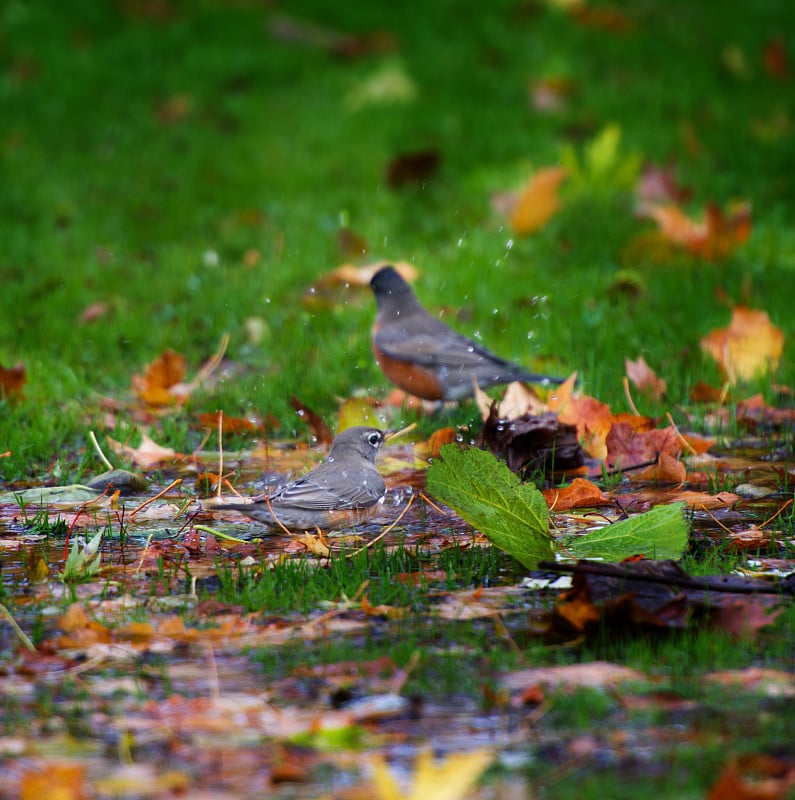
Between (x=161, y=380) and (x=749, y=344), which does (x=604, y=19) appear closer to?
(x=749, y=344)

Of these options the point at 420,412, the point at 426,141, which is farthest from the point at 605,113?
the point at 420,412

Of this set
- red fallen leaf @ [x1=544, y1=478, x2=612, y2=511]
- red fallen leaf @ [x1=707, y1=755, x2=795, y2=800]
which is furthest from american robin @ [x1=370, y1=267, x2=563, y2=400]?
red fallen leaf @ [x1=707, y1=755, x2=795, y2=800]

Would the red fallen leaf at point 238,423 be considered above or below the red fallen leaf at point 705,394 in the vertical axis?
Answer: below

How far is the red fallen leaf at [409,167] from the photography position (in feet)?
30.1

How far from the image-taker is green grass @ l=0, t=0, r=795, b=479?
6406 mm

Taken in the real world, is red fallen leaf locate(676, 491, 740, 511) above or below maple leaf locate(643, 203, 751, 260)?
below

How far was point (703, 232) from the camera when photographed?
750 centimetres

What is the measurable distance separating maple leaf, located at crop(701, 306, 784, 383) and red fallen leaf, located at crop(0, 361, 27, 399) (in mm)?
3301

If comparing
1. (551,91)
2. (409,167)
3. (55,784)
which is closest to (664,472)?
(55,784)

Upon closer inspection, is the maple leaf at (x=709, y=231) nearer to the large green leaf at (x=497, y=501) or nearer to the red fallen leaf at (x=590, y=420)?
the red fallen leaf at (x=590, y=420)

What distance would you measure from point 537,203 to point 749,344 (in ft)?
8.39

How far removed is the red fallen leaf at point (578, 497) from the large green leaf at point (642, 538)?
0.62 m

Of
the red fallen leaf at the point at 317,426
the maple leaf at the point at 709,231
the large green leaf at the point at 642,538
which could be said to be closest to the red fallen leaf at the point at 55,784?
the large green leaf at the point at 642,538

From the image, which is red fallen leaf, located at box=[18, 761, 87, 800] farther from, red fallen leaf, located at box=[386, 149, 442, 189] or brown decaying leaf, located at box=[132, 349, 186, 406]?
red fallen leaf, located at box=[386, 149, 442, 189]
